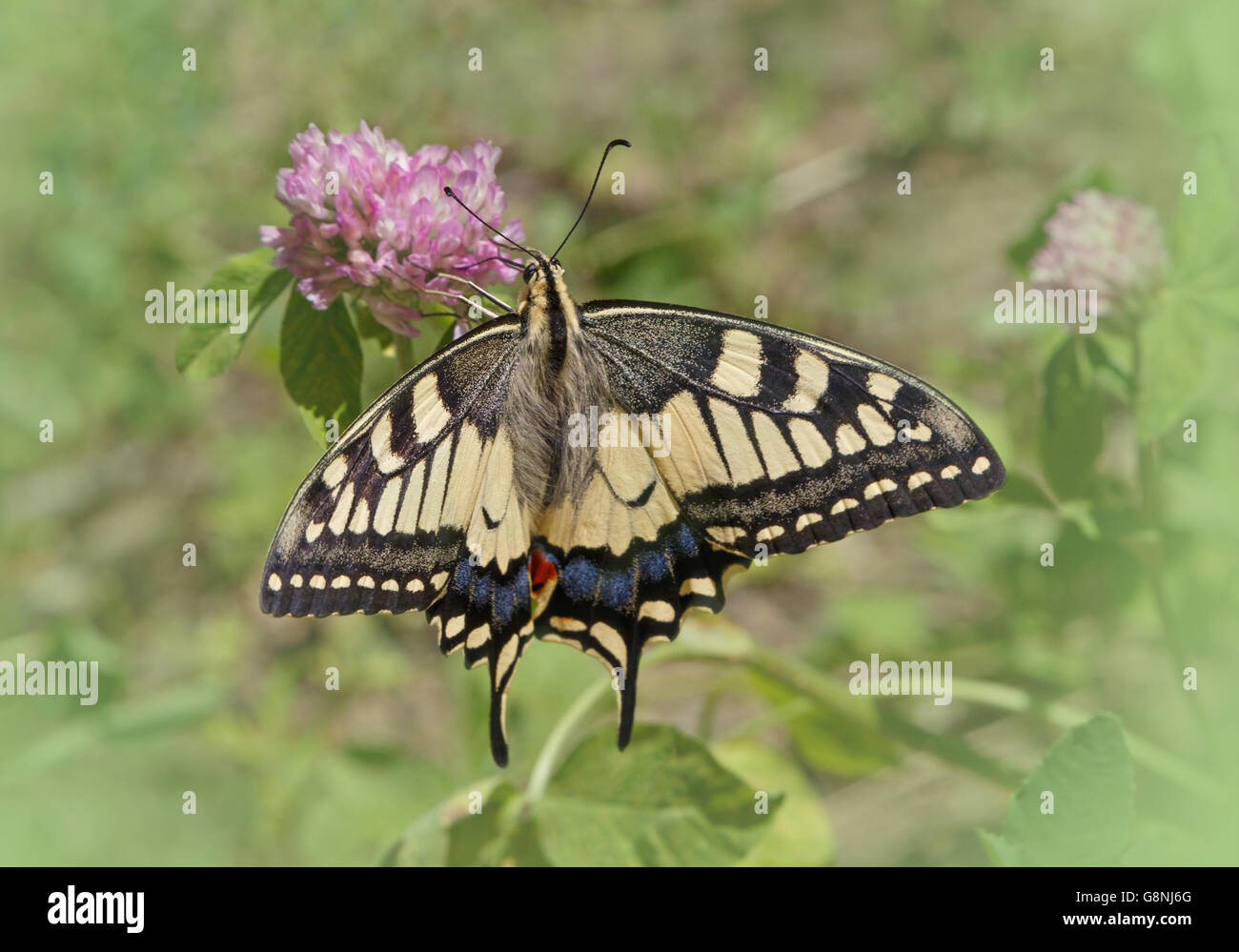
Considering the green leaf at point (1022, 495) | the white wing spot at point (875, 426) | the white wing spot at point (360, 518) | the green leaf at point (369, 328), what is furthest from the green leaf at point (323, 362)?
the green leaf at point (1022, 495)

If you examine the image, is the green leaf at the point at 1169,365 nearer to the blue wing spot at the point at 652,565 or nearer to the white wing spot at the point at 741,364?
the white wing spot at the point at 741,364

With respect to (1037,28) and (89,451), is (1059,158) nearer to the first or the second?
(1037,28)

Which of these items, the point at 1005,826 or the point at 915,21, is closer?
the point at 1005,826

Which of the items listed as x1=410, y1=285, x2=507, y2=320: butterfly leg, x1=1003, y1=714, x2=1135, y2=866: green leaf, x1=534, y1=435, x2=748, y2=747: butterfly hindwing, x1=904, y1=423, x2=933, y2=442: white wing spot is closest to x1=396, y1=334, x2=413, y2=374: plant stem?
x1=410, y1=285, x2=507, y2=320: butterfly leg

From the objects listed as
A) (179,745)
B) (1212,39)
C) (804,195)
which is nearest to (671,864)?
(179,745)

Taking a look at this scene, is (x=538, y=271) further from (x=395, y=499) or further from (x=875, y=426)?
(x=875, y=426)

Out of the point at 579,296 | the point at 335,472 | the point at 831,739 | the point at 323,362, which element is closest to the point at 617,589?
the point at 335,472


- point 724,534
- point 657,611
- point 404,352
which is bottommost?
point 657,611
